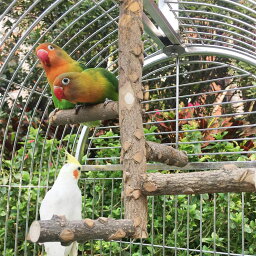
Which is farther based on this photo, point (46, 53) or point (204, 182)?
point (46, 53)

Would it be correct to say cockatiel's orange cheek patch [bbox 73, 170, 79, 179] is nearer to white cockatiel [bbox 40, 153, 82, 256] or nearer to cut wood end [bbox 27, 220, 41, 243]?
white cockatiel [bbox 40, 153, 82, 256]

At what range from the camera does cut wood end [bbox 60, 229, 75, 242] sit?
843 millimetres

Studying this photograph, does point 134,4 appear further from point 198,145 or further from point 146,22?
point 198,145

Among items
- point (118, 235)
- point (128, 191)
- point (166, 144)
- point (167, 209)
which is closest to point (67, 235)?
point (118, 235)

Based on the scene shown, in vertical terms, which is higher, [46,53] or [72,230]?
[46,53]

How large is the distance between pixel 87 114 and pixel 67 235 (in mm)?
516

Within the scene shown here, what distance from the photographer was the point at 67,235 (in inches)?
33.4

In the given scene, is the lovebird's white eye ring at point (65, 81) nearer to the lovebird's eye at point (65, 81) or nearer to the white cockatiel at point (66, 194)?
the lovebird's eye at point (65, 81)

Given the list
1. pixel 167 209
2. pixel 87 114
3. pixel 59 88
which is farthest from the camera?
pixel 167 209

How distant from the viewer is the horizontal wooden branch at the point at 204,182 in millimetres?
967

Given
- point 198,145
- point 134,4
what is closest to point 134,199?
point 134,4

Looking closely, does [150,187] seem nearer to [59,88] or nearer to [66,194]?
[66,194]

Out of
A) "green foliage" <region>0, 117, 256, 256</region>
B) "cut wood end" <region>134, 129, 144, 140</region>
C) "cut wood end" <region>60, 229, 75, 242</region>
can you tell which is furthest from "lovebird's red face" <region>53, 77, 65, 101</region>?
"green foliage" <region>0, 117, 256, 256</region>

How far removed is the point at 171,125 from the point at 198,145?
43 cm
